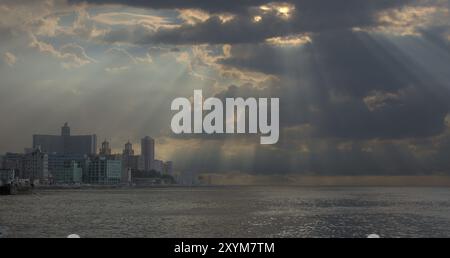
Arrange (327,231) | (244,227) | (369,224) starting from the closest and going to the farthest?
(327,231) → (244,227) → (369,224)
